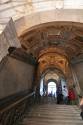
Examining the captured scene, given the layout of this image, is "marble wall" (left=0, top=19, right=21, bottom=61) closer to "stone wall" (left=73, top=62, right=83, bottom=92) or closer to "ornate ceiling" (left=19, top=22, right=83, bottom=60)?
"ornate ceiling" (left=19, top=22, right=83, bottom=60)

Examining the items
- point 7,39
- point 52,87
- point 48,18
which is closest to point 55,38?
point 48,18

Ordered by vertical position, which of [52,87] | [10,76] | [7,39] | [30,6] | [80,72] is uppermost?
[52,87]

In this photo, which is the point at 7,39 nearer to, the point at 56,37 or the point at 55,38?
the point at 56,37

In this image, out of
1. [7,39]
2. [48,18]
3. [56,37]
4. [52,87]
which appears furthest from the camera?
[52,87]

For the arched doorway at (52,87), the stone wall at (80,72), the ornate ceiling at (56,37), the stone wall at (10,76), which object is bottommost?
the stone wall at (10,76)

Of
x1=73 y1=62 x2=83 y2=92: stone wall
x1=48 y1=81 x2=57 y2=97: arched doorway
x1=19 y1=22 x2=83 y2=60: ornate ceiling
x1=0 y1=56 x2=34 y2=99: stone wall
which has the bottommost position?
x1=0 y1=56 x2=34 y2=99: stone wall

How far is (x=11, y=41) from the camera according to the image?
159 inches

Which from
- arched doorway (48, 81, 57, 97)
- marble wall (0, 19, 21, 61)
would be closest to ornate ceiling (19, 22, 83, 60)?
marble wall (0, 19, 21, 61)

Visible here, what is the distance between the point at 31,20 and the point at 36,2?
0.48 meters

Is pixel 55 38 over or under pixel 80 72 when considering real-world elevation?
over

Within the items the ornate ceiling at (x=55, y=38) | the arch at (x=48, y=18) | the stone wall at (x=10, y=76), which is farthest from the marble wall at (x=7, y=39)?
the ornate ceiling at (x=55, y=38)

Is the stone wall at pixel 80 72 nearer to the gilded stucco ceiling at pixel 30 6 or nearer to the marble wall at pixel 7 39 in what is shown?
the gilded stucco ceiling at pixel 30 6

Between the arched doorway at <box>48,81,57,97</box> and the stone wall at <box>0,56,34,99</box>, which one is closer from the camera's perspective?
the stone wall at <box>0,56,34,99</box>

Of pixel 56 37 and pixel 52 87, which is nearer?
pixel 56 37
